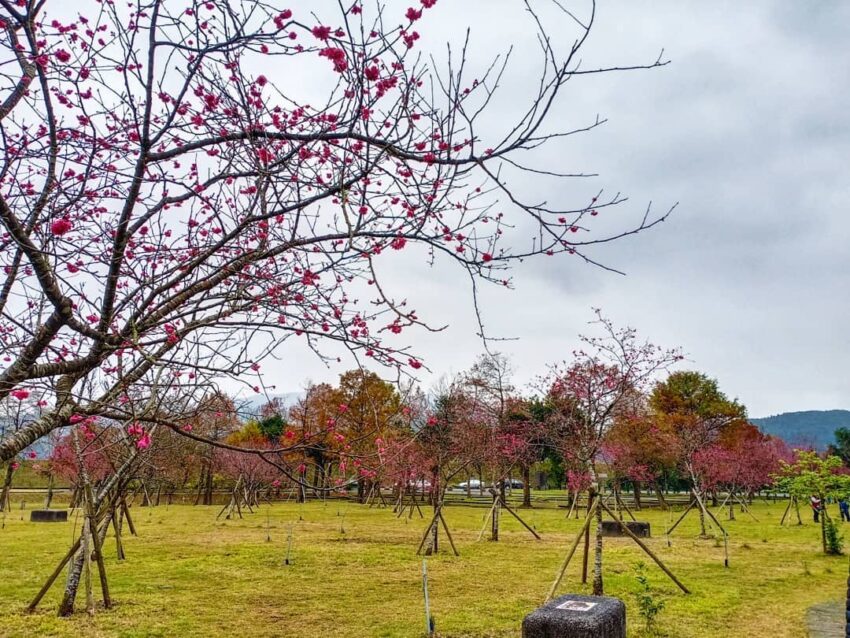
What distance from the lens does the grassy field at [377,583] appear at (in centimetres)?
804

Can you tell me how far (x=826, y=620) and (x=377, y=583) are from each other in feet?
23.2

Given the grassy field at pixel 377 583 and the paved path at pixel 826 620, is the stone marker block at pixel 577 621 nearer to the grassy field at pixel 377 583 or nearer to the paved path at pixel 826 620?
the grassy field at pixel 377 583

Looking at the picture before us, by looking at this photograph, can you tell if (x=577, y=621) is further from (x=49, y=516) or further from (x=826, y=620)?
(x=49, y=516)

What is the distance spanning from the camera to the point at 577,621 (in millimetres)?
5719

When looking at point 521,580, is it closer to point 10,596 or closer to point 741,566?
point 741,566

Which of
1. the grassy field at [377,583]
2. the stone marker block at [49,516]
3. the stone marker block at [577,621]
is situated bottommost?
the stone marker block at [49,516]

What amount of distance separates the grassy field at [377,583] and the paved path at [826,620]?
0.17 m

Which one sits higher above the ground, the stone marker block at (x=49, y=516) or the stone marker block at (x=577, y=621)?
the stone marker block at (x=577, y=621)

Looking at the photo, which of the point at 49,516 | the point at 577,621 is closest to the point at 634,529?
the point at 577,621

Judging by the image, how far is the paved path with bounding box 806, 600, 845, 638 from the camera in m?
7.55

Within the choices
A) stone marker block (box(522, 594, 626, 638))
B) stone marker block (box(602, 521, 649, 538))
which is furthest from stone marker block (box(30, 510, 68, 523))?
stone marker block (box(522, 594, 626, 638))

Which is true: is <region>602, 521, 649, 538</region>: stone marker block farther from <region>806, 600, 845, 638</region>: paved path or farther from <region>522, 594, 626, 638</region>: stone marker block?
<region>522, 594, 626, 638</region>: stone marker block

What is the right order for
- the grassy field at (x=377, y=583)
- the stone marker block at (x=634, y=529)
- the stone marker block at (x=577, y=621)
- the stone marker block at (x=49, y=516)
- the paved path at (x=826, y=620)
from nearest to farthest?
the stone marker block at (x=577, y=621) → the paved path at (x=826, y=620) → the grassy field at (x=377, y=583) → the stone marker block at (x=634, y=529) → the stone marker block at (x=49, y=516)

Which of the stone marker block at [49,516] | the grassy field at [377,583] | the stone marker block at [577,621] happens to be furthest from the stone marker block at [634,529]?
the stone marker block at [49,516]
